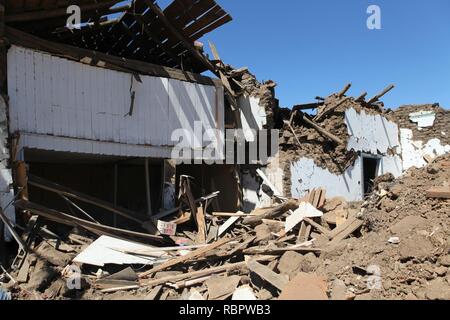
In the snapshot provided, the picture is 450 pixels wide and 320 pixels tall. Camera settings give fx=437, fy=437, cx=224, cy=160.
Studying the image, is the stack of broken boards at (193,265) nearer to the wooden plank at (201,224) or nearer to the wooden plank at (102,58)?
the wooden plank at (201,224)

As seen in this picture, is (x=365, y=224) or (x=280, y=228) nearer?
(x=365, y=224)

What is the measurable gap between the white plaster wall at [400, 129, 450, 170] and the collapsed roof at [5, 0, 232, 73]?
9.73 meters

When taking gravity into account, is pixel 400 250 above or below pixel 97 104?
below

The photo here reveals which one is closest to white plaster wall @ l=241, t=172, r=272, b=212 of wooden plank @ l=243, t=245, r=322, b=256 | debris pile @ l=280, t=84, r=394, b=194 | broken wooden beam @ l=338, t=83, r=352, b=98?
debris pile @ l=280, t=84, r=394, b=194

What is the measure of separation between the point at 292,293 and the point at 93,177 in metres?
8.98

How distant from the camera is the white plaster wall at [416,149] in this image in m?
17.5

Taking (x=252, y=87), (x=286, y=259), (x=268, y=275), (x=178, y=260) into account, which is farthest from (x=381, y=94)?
(x=268, y=275)

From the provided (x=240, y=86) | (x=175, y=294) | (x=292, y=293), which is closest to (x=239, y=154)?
(x=240, y=86)

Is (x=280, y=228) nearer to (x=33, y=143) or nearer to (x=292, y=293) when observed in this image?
(x=292, y=293)

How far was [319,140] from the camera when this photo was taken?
1347cm

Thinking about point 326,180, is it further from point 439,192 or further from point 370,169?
point 439,192

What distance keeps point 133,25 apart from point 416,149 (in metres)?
12.5

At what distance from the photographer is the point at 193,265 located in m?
7.91

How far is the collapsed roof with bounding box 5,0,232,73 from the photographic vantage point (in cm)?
888
